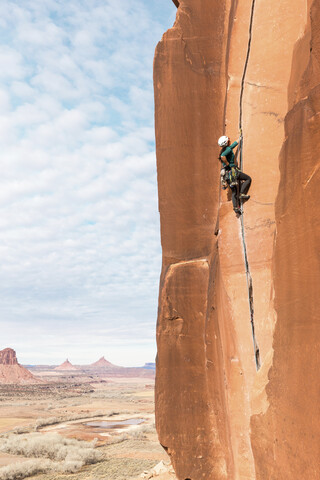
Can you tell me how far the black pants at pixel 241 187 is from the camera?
8289 mm

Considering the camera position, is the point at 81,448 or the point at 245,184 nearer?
the point at 245,184

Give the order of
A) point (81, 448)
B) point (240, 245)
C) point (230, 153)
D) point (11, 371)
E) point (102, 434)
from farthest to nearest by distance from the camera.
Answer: point (11, 371) < point (102, 434) < point (81, 448) < point (230, 153) < point (240, 245)

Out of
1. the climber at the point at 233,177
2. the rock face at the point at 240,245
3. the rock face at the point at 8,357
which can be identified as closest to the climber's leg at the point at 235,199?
the climber at the point at 233,177

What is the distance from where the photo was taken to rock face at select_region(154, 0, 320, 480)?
620cm

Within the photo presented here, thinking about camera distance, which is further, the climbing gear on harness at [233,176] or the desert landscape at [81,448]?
the desert landscape at [81,448]

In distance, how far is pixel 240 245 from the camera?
8273 mm

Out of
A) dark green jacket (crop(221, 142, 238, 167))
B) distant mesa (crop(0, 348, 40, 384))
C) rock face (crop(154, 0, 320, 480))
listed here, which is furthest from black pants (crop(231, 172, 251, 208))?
distant mesa (crop(0, 348, 40, 384))

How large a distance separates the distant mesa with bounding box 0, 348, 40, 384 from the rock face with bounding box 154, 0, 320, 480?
5780 inches

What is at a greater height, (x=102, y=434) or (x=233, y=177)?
(x=233, y=177)

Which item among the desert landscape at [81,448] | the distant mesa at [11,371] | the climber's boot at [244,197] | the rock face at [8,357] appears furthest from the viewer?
the rock face at [8,357]

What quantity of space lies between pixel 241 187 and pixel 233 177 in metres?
0.26

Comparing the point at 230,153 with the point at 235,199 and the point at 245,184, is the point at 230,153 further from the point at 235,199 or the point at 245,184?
the point at 235,199

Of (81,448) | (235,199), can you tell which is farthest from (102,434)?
(235,199)

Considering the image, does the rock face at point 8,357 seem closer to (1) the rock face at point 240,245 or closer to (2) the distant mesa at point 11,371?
(2) the distant mesa at point 11,371
